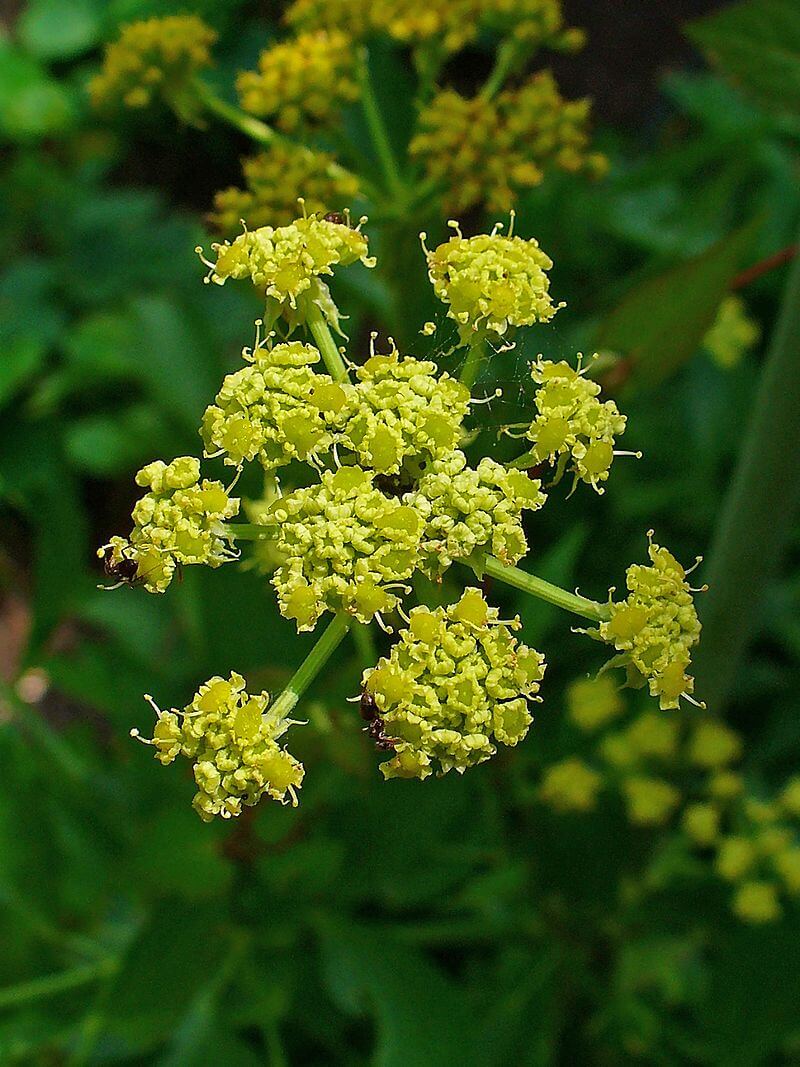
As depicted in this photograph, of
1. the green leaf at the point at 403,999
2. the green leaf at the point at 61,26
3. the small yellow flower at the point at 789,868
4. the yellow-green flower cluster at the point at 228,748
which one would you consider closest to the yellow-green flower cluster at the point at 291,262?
the yellow-green flower cluster at the point at 228,748

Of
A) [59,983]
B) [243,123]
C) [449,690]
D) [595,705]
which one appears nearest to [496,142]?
[243,123]

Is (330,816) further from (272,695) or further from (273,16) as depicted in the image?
(273,16)

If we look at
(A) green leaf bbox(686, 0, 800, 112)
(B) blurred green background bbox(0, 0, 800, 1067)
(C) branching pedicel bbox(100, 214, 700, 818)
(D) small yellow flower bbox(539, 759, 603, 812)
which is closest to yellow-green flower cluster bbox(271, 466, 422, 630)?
(C) branching pedicel bbox(100, 214, 700, 818)

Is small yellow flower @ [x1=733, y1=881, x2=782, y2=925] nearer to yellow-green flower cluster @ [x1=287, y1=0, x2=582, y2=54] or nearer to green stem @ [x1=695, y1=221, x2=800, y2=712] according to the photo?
green stem @ [x1=695, y1=221, x2=800, y2=712]

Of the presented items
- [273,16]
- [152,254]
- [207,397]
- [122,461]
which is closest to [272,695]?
[207,397]

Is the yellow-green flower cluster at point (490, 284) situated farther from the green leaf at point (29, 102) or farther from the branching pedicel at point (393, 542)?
the green leaf at point (29, 102)

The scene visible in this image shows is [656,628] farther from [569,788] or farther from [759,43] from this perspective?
[569,788]
